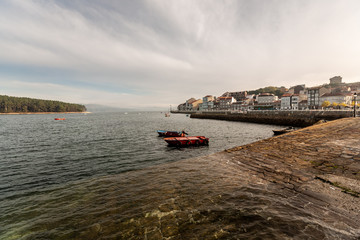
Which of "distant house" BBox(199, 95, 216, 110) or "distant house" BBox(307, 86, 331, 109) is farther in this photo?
"distant house" BBox(199, 95, 216, 110)

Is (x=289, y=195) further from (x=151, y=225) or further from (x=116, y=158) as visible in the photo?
(x=116, y=158)

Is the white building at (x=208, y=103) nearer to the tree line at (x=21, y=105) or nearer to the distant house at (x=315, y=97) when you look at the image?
the distant house at (x=315, y=97)

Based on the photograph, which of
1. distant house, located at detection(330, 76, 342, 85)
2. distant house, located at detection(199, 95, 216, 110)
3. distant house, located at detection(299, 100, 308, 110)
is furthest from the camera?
distant house, located at detection(330, 76, 342, 85)

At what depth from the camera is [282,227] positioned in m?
4.31

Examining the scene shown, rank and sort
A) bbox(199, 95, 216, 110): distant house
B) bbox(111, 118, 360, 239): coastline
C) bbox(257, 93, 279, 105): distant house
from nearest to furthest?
bbox(111, 118, 360, 239): coastline, bbox(257, 93, 279, 105): distant house, bbox(199, 95, 216, 110): distant house

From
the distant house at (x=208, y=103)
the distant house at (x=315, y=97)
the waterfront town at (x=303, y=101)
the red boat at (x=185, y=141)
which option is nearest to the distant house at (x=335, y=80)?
the waterfront town at (x=303, y=101)

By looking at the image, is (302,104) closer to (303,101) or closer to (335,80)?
(303,101)

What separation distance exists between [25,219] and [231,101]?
138 m

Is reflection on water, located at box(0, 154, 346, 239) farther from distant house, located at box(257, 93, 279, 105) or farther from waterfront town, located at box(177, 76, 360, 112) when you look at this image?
distant house, located at box(257, 93, 279, 105)

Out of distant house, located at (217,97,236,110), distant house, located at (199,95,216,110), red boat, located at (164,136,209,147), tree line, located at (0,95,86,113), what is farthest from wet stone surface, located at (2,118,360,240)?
tree line, located at (0,95,86,113)

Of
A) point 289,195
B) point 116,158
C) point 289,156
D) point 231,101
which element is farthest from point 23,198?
point 231,101

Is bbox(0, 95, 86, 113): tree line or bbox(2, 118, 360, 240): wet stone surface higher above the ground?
bbox(0, 95, 86, 113): tree line

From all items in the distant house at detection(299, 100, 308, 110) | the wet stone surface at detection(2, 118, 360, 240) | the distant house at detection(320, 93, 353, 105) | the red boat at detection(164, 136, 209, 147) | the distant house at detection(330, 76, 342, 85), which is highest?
the distant house at detection(330, 76, 342, 85)

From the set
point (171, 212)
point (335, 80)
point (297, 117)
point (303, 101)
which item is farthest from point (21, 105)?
point (335, 80)
